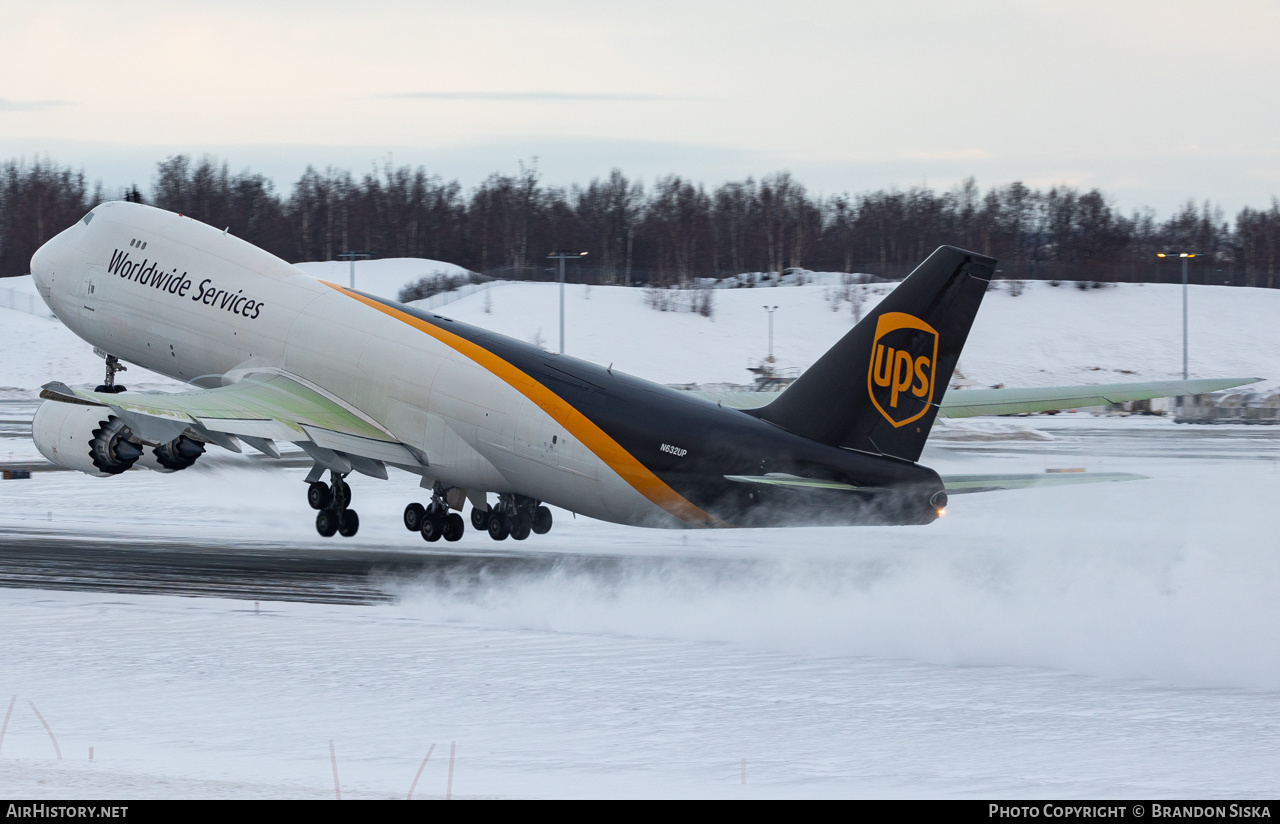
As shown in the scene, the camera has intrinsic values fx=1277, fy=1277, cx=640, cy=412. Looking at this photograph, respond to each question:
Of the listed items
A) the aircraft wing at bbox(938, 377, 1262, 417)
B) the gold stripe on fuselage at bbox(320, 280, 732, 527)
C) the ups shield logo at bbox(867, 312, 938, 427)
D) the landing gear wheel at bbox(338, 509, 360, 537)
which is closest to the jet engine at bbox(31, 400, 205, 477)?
the landing gear wheel at bbox(338, 509, 360, 537)

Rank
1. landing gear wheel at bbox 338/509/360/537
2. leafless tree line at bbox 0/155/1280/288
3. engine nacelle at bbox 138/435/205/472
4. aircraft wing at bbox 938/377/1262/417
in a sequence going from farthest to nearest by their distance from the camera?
leafless tree line at bbox 0/155/1280/288 < landing gear wheel at bbox 338/509/360/537 < engine nacelle at bbox 138/435/205/472 < aircraft wing at bbox 938/377/1262/417

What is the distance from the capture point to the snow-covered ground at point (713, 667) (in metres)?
11.6

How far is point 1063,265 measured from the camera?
14425 cm

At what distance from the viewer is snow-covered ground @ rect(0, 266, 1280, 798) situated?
11.6 m

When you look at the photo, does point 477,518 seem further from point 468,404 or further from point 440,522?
point 468,404

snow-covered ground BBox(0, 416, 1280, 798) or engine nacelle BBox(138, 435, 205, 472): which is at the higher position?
engine nacelle BBox(138, 435, 205, 472)

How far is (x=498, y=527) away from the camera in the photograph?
28125mm

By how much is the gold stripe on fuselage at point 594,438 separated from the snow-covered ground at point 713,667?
131cm

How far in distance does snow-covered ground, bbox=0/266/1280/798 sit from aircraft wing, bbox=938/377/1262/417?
9.19 feet

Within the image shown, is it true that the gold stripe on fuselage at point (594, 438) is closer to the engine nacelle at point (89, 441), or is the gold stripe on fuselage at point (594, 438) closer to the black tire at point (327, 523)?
the black tire at point (327, 523)

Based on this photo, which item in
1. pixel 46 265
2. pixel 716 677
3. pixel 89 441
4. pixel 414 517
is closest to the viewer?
pixel 716 677

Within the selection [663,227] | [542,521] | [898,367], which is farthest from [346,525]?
[663,227]

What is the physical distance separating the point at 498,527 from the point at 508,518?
294 mm

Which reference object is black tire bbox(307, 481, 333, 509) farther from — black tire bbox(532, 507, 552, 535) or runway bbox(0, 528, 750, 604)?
black tire bbox(532, 507, 552, 535)
